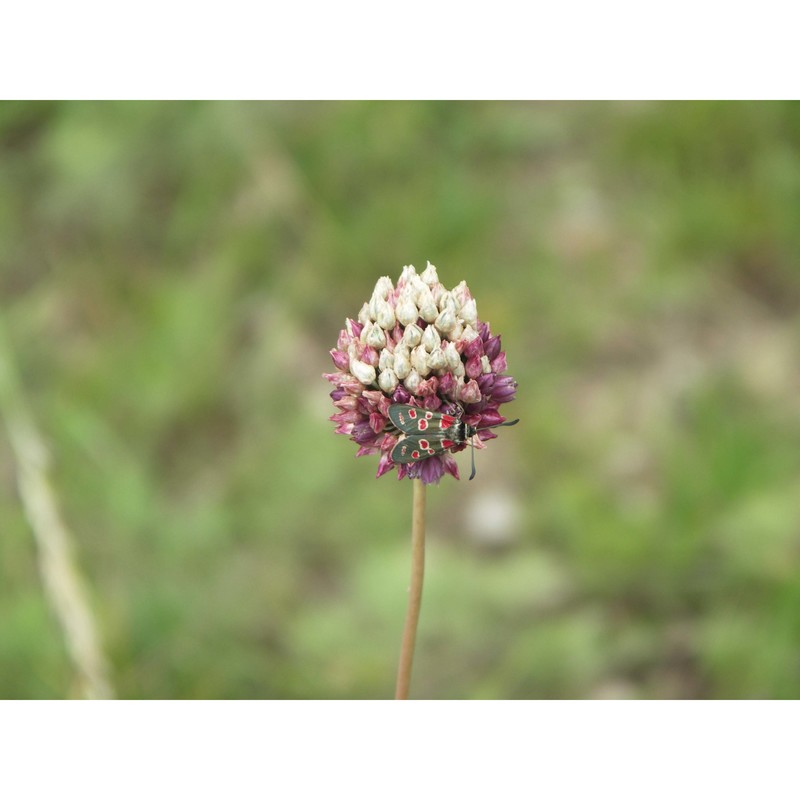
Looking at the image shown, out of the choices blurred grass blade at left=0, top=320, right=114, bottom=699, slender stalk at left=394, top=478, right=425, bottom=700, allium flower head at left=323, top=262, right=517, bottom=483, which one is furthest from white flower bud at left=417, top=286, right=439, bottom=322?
blurred grass blade at left=0, top=320, right=114, bottom=699

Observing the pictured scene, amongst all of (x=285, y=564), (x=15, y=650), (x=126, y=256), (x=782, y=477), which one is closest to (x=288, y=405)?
(x=285, y=564)

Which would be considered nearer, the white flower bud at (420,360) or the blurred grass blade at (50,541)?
the white flower bud at (420,360)

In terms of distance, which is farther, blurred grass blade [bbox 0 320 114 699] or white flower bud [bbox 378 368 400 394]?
blurred grass blade [bbox 0 320 114 699]

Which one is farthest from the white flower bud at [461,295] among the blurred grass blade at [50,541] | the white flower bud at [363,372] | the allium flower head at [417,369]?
the blurred grass blade at [50,541]

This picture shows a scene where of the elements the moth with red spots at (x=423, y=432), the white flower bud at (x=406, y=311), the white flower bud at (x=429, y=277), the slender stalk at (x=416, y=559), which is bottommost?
the slender stalk at (x=416, y=559)

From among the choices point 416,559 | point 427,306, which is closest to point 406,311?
point 427,306

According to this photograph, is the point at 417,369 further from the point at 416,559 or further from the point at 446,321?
the point at 416,559

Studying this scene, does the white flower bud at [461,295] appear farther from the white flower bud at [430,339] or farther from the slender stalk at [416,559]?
the slender stalk at [416,559]

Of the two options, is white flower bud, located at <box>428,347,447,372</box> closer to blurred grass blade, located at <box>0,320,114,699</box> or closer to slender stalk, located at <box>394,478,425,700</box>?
→ slender stalk, located at <box>394,478,425,700</box>
